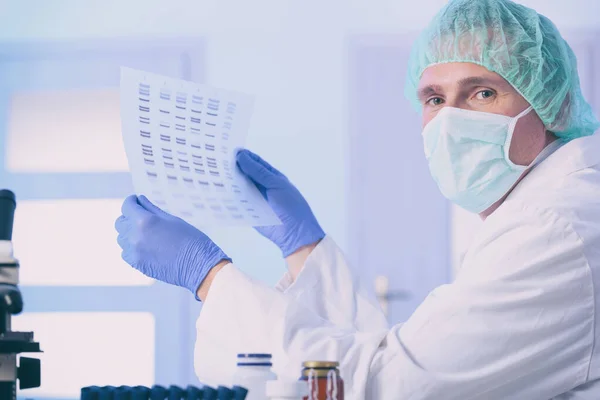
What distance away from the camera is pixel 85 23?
146 inches

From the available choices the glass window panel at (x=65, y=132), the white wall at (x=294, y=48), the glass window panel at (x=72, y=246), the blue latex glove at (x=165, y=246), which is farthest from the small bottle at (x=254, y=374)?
the glass window panel at (x=65, y=132)

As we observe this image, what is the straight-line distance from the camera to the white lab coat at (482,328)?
3.98 ft

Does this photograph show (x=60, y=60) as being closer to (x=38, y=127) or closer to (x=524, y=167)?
(x=38, y=127)

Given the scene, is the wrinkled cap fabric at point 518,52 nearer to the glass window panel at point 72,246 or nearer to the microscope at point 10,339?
the microscope at point 10,339

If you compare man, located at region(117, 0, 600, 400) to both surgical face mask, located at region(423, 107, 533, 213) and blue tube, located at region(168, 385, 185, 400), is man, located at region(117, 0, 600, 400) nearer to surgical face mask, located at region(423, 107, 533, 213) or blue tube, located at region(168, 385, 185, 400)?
surgical face mask, located at region(423, 107, 533, 213)

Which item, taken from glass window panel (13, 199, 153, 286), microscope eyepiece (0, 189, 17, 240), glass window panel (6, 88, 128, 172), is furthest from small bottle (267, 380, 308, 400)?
glass window panel (6, 88, 128, 172)

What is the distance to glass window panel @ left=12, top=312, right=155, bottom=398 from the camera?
3.55 m

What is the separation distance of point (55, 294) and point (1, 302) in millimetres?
2742

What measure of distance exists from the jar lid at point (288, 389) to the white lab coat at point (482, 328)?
11.8 inches

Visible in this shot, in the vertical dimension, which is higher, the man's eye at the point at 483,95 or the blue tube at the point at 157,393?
the man's eye at the point at 483,95

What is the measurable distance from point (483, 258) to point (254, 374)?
0.44m

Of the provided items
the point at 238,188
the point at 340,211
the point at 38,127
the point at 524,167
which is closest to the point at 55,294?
the point at 38,127

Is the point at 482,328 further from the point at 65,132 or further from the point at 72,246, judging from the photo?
the point at 65,132

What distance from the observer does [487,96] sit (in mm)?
1554
